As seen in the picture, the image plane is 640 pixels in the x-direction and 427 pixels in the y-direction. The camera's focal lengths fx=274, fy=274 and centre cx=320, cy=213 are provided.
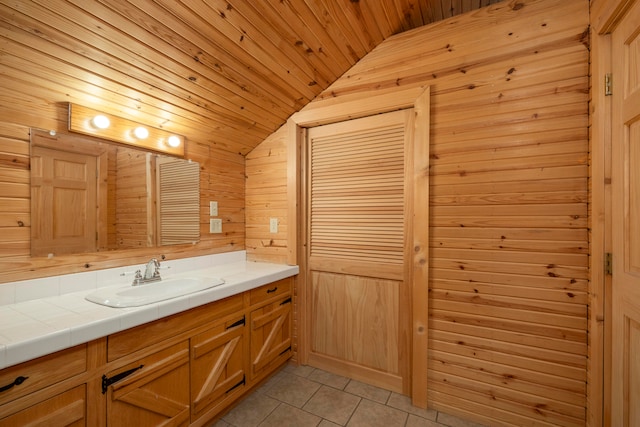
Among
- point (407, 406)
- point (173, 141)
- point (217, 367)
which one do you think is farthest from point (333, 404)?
point (173, 141)

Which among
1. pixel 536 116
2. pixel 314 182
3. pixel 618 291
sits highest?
pixel 536 116

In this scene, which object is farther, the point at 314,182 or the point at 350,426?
the point at 314,182

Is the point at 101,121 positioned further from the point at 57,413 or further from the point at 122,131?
the point at 57,413

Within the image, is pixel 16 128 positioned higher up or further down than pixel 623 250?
higher up

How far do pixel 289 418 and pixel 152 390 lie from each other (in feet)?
2.81

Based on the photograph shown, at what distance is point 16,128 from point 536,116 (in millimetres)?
2661

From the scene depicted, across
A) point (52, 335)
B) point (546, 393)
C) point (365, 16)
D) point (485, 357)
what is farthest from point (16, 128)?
point (546, 393)

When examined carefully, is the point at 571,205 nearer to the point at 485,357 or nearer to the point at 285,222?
the point at 485,357

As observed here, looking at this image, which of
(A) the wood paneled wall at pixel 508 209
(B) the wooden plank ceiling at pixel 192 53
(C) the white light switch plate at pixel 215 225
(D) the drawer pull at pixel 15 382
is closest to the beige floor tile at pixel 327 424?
(A) the wood paneled wall at pixel 508 209

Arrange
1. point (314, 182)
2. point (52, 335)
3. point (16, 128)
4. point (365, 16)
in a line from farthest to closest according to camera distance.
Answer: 1. point (314, 182)
2. point (365, 16)
3. point (16, 128)
4. point (52, 335)

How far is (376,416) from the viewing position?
174 cm

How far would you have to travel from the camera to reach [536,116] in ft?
5.04

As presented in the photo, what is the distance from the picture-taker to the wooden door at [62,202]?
1.36m

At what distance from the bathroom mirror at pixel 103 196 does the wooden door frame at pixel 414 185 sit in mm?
806
